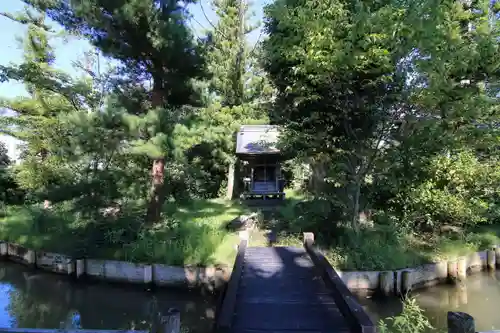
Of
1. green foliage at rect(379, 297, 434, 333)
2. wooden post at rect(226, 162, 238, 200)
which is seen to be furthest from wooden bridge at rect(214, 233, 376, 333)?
wooden post at rect(226, 162, 238, 200)

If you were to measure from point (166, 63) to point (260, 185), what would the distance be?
6039 mm

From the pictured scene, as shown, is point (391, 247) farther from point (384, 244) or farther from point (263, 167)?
point (263, 167)

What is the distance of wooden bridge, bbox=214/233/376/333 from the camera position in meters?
3.65

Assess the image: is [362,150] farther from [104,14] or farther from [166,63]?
[104,14]

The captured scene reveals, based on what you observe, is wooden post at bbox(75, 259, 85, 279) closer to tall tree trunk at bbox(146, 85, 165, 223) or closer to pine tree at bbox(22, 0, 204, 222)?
tall tree trunk at bbox(146, 85, 165, 223)

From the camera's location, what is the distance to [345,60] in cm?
567

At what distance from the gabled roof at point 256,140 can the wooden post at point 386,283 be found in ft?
17.5

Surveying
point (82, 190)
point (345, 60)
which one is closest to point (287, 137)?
Result: point (345, 60)

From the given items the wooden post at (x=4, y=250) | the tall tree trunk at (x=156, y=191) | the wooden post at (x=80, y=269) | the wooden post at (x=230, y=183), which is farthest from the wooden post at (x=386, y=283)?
the wooden post at (x=230, y=183)

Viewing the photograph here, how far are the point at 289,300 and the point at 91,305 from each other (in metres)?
3.99

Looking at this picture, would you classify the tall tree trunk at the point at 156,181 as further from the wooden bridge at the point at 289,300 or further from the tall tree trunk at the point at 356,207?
the tall tree trunk at the point at 356,207

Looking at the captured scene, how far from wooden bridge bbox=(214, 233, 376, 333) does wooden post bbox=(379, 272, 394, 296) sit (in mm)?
1501

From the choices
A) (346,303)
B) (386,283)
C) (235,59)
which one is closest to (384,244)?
(386,283)

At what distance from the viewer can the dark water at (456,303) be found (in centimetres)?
569
